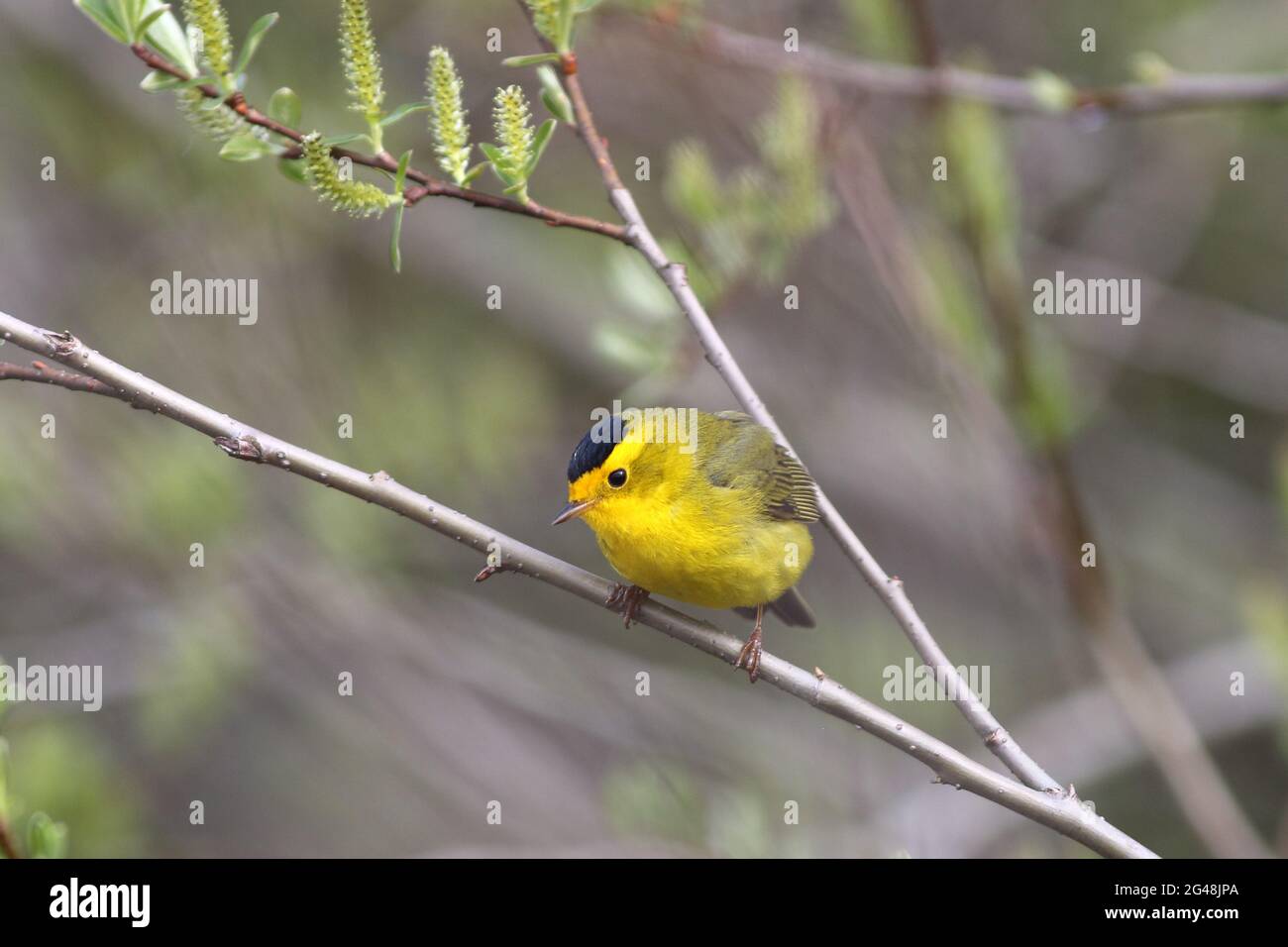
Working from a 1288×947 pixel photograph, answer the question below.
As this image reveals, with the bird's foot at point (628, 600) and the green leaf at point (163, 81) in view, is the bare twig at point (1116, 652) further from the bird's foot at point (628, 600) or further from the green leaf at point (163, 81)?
the green leaf at point (163, 81)

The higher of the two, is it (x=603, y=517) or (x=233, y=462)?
(x=233, y=462)

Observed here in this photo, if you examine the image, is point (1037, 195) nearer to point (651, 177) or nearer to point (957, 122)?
point (651, 177)

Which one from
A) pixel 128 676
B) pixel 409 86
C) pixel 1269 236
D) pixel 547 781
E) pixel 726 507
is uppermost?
pixel 409 86

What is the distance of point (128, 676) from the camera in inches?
281

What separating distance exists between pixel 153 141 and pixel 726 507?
4373 mm

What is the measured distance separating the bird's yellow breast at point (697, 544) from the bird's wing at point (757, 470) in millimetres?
80

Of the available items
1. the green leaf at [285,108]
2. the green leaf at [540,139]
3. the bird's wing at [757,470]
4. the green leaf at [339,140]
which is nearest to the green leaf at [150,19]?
the green leaf at [285,108]

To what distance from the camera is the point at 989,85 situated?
169 inches

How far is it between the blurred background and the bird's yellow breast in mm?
1013

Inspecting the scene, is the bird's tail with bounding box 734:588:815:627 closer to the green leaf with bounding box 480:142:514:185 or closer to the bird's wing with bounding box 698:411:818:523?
the bird's wing with bounding box 698:411:818:523

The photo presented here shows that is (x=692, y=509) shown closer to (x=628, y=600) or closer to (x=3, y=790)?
(x=628, y=600)

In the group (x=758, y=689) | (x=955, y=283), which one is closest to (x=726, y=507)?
(x=955, y=283)
